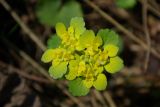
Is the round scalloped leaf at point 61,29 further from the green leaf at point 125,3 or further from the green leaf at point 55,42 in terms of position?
the green leaf at point 125,3

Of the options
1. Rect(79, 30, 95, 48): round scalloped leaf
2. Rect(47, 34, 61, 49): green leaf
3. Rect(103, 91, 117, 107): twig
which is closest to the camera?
Rect(79, 30, 95, 48): round scalloped leaf

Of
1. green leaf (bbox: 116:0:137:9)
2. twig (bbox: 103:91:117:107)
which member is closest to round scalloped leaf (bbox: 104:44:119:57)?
twig (bbox: 103:91:117:107)

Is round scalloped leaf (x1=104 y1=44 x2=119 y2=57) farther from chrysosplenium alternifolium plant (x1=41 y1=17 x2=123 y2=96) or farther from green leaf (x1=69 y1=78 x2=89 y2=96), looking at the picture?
green leaf (x1=69 y1=78 x2=89 y2=96)

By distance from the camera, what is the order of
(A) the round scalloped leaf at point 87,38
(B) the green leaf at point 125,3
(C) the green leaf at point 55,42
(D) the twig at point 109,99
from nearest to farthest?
(A) the round scalloped leaf at point 87,38 < (C) the green leaf at point 55,42 < (D) the twig at point 109,99 < (B) the green leaf at point 125,3

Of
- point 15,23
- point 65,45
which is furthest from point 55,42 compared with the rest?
point 15,23

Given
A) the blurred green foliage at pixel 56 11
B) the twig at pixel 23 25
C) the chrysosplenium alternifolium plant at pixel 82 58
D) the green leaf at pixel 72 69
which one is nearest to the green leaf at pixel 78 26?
the chrysosplenium alternifolium plant at pixel 82 58

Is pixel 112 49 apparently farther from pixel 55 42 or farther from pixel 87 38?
pixel 55 42

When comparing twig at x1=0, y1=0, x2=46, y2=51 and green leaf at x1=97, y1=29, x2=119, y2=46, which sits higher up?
green leaf at x1=97, y1=29, x2=119, y2=46
